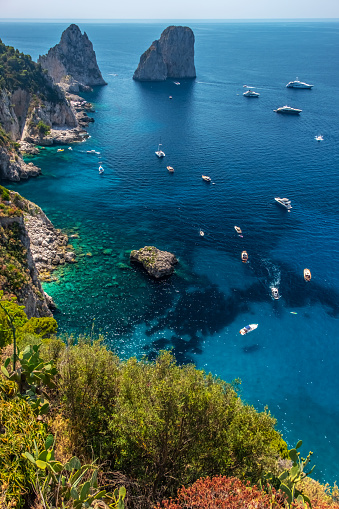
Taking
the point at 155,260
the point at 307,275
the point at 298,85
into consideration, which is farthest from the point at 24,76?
the point at 298,85

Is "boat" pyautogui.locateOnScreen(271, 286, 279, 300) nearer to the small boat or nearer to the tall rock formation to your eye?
the small boat

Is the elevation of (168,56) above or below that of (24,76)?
above

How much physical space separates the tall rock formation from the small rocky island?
5184 inches

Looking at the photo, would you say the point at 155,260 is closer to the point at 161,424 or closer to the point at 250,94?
the point at 161,424

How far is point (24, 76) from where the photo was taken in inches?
4360

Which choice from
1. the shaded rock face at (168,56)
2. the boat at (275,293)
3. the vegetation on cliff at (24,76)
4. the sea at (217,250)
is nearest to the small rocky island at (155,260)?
the sea at (217,250)

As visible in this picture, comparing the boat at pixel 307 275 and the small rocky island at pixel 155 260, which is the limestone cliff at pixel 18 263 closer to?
the small rocky island at pixel 155 260

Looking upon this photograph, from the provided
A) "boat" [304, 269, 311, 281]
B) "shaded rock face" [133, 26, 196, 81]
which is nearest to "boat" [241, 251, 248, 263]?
"boat" [304, 269, 311, 281]

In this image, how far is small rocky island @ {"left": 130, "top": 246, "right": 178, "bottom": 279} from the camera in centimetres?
5859

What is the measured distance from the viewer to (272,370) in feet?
153

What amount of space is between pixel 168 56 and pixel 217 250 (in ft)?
544

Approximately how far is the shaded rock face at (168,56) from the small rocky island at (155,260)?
160m

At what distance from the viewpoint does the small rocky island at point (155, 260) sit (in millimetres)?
58594

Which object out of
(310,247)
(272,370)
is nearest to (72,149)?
(310,247)
